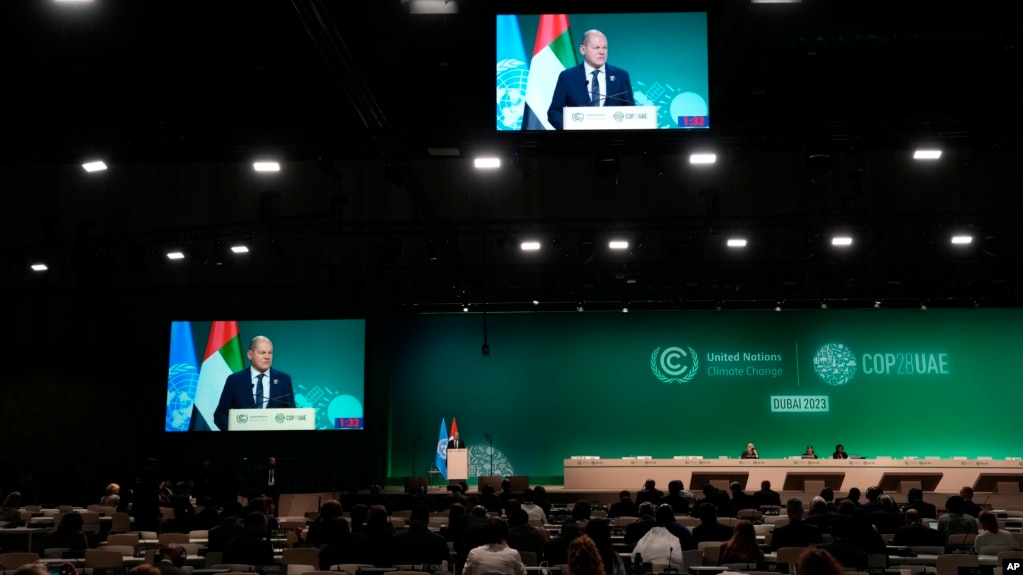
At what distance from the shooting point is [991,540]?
7.88m

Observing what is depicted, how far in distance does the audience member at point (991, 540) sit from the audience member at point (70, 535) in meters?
7.88

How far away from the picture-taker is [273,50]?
12.9 m

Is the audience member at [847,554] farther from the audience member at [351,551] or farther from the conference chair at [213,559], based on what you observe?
the conference chair at [213,559]

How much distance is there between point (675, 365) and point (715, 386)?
3.52 ft

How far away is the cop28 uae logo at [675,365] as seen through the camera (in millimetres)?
22078

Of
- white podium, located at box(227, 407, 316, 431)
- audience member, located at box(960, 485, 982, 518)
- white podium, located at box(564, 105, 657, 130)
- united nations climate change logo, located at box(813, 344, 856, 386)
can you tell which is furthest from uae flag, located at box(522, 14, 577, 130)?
united nations climate change logo, located at box(813, 344, 856, 386)

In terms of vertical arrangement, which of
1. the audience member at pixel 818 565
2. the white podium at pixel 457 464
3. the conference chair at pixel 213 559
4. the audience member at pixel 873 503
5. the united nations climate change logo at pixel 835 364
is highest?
the united nations climate change logo at pixel 835 364

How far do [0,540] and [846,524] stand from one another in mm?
9634

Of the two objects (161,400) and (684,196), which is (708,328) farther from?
(161,400)

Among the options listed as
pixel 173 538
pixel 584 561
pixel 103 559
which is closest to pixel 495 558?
pixel 584 561

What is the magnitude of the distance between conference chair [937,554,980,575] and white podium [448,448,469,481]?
1240cm

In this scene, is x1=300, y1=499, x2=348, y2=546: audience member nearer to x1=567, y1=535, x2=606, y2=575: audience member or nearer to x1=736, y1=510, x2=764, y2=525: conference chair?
x1=567, y1=535, x2=606, y2=575: audience member

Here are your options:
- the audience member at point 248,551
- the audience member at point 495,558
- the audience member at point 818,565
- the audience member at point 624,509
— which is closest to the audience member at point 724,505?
the audience member at point 624,509

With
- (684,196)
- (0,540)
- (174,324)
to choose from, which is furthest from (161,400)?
(684,196)
